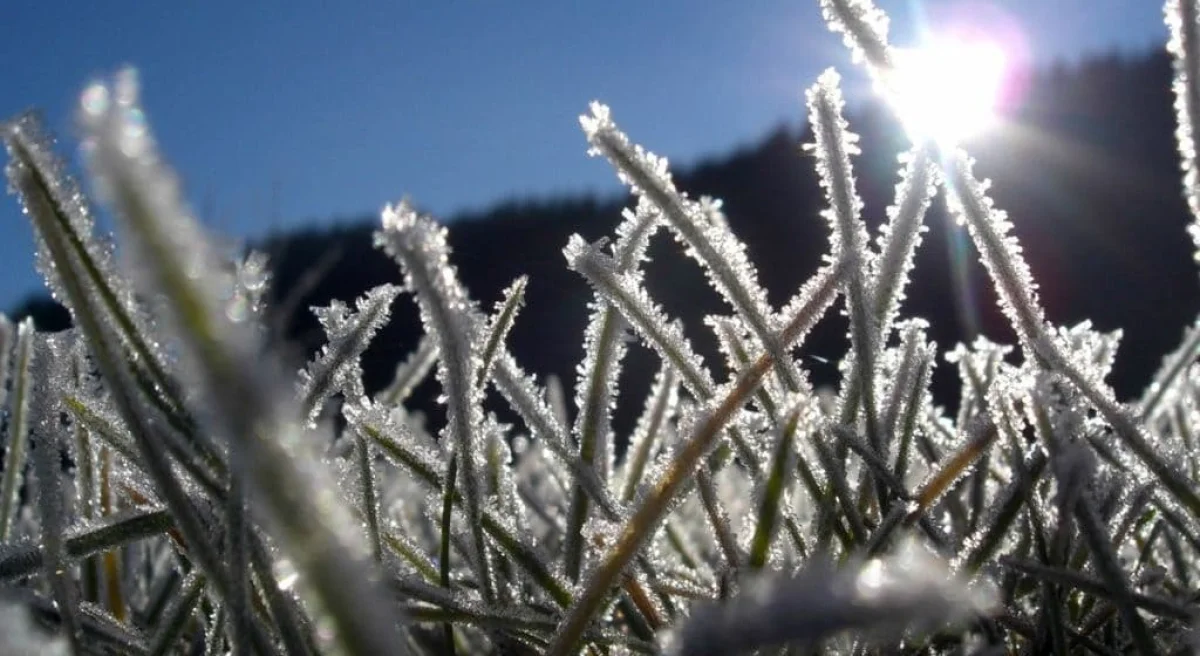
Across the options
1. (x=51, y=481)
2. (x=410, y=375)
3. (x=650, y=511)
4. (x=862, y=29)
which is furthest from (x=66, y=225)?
(x=410, y=375)

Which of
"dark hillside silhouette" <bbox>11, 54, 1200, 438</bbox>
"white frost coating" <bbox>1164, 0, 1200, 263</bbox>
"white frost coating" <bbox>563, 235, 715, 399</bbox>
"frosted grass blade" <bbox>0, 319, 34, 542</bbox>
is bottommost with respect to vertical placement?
"white frost coating" <bbox>1164, 0, 1200, 263</bbox>

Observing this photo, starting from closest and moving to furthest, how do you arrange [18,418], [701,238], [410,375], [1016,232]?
[701,238] → [18,418] → [410,375] → [1016,232]

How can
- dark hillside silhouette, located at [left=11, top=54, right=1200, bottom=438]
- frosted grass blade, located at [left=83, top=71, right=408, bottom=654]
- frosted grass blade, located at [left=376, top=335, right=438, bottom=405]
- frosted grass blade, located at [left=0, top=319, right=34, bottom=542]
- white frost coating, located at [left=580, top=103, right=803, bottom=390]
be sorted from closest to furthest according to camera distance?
frosted grass blade, located at [left=83, top=71, right=408, bottom=654] < white frost coating, located at [left=580, top=103, right=803, bottom=390] < frosted grass blade, located at [left=0, top=319, right=34, bottom=542] < frosted grass blade, located at [left=376, top=335, right=438, bottom=405] < dark hillside silhouette, located at [left=11, top=54, right=1200, bottom=438]

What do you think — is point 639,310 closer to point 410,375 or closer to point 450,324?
point 450,324

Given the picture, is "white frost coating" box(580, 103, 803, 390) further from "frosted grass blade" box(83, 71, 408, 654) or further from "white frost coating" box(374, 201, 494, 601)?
"frosted grass blade" box(83, 71, 408, 654)

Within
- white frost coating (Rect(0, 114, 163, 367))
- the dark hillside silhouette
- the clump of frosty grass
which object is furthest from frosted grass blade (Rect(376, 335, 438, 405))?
the dark hillside silhouette

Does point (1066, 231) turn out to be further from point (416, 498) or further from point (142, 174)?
point (142, 174)

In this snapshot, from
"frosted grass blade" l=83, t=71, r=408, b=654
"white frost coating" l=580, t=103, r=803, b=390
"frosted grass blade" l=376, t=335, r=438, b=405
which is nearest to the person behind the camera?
"frosted grass blade" l=83, t=71, r=408, b=654

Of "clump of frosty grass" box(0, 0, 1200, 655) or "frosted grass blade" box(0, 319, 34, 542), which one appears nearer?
"clump of frosty grass" box(0, 0, 1200, 655)

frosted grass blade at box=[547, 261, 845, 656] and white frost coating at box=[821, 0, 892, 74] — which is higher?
white frost coating at box=[821, 0, 892, 74]
